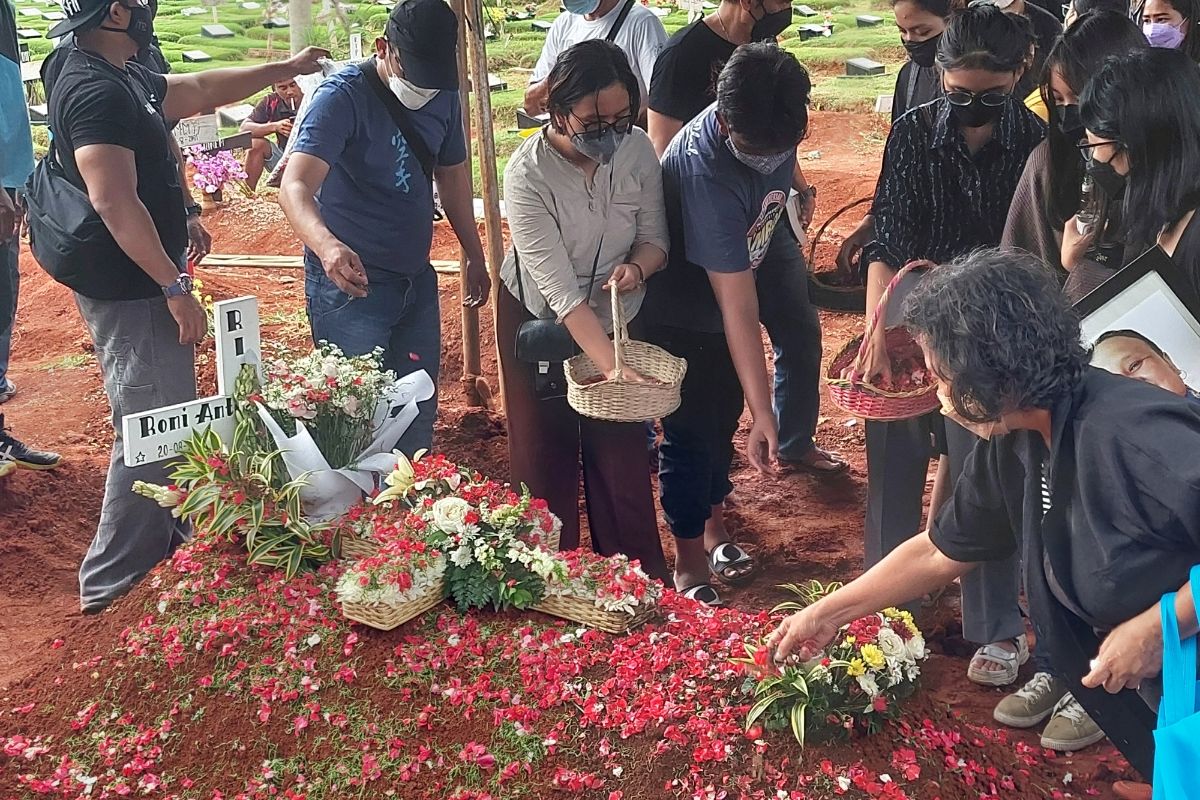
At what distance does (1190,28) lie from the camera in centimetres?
367

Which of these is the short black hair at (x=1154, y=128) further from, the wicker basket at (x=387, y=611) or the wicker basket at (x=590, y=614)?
the wicker basket at (x=387, y=611)

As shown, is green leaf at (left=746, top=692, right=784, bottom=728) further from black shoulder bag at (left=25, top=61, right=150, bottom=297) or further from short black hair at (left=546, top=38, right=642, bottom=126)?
black shoulder bag at (left=25, top=61, right=150, bottom=297)

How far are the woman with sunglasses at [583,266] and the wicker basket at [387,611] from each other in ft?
2.74

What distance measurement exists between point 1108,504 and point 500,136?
887cm

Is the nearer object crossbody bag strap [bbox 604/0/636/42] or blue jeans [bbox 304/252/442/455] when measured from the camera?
blue jeans [bbox 304/252/442/455]

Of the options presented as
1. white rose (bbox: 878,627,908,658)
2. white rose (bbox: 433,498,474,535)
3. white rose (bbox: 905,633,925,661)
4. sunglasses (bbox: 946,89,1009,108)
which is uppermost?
sunglasses (bbox: 946,89,1009,108)

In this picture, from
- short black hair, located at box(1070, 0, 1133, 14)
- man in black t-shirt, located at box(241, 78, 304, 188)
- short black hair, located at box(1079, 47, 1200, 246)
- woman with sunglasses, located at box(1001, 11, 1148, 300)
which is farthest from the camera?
man in black t-shirt, located at box(241, 78, 304, 188)

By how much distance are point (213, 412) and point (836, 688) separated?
1611mm

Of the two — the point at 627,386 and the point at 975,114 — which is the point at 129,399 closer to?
the point at 627,386

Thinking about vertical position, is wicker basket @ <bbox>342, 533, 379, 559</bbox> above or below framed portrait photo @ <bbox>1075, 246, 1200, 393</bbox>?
below

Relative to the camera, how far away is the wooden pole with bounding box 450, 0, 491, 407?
4.73 metres

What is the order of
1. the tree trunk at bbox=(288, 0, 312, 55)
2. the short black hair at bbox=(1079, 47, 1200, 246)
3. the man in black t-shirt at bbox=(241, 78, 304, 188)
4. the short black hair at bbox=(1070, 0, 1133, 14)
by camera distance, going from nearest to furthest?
the short black hair at bbox=(1079, 47, 1200, 246), the short black hair at bbox=(1070, 0, 1133, 14), the man in black t-shirt at bbox=(241, 78, 304, 188), the tree trunk at bbox=(288, 0, 312, 55)

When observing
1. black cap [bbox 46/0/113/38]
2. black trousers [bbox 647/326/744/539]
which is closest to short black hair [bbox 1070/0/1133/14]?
black trousers [bbox 647/326/744/539]

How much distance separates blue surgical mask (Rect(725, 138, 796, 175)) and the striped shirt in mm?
294
